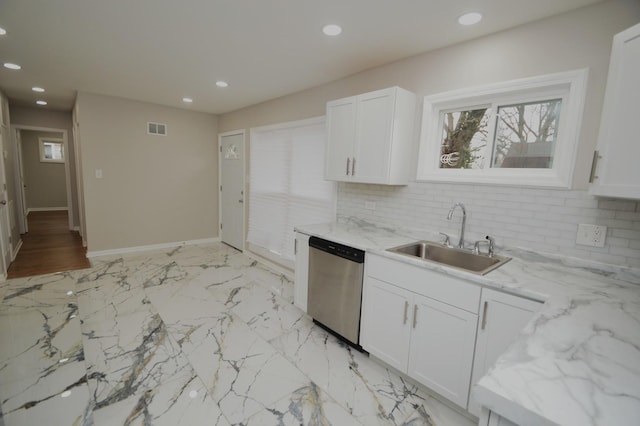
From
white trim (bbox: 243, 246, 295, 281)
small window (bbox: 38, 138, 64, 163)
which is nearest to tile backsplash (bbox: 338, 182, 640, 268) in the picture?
white trim (bbox: 243, 246, 295, 281)

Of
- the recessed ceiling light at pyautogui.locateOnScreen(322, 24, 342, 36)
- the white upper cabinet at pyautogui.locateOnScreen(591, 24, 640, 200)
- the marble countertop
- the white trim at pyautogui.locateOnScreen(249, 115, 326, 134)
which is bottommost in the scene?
the marble countertop

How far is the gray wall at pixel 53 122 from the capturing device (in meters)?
5.32

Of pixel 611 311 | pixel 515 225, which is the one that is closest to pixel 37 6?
pixel 515 225

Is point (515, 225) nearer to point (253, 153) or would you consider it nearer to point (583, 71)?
point (583, 71)

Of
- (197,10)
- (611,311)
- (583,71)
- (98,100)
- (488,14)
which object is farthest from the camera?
(98,100)

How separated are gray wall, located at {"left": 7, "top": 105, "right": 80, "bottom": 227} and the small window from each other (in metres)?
3.94

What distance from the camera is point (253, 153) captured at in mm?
4637

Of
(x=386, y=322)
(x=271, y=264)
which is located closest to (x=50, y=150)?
(x=271, y=264)

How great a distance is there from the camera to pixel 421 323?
6.15ft

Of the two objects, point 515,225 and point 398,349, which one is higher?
point 515,225

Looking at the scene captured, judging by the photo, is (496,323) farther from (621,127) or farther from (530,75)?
(530,75)

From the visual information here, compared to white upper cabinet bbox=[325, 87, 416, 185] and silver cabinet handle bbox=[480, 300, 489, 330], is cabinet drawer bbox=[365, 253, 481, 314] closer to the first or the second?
silver cabinet handle bbox=[480, 300, 489, 330]

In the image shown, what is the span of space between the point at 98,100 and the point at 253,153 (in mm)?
2399

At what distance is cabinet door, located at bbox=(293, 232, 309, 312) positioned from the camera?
110 inches
